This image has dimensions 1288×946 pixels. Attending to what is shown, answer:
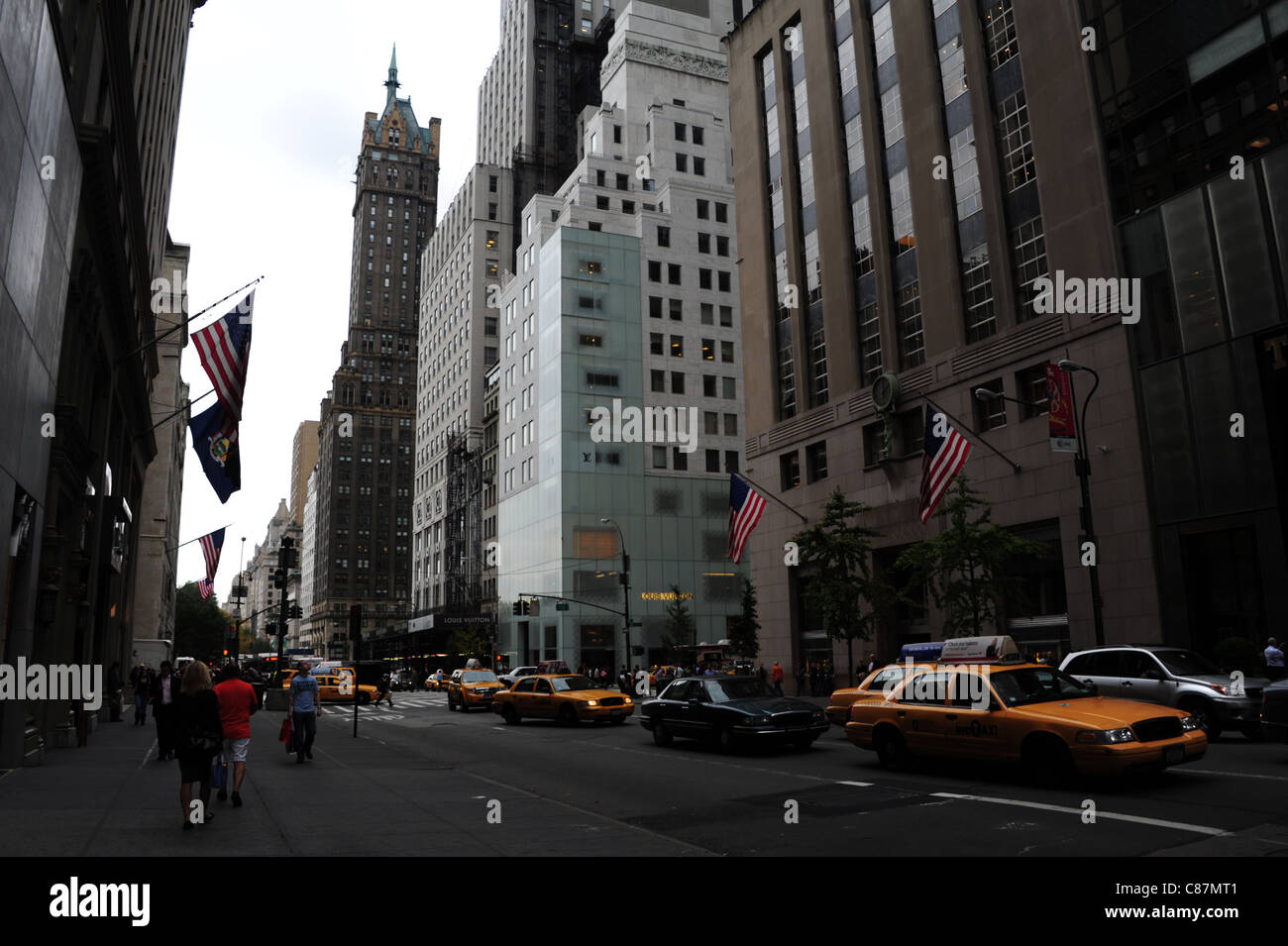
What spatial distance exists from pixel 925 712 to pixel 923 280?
26.3 metres

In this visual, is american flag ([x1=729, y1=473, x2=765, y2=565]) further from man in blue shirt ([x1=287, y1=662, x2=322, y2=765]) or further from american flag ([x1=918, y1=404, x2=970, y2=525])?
man in blue shirt ([x1=287, y1=662, x2=322, y2=765])

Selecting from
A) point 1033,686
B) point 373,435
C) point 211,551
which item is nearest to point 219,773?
point 1033,686

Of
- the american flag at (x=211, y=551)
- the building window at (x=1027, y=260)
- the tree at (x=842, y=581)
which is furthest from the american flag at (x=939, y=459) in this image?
the american flag at (x=211, y=551)

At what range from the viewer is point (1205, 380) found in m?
25.6

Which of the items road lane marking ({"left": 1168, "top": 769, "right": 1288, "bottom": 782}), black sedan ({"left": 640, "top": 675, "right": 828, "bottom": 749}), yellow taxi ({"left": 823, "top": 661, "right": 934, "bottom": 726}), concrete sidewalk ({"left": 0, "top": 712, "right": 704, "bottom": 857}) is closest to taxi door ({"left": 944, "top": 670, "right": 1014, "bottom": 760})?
yellow taxi ({"left": 823, "top": 661, "right": 934, "bottom": 726})

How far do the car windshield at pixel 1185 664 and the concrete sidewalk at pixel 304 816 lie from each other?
1284 cm

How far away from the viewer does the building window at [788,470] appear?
44.2m

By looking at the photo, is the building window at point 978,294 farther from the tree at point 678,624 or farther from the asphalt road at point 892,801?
the tree at point 678,624

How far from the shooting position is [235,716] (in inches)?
454

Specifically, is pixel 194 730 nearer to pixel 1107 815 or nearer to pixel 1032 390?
pixel 1107 815

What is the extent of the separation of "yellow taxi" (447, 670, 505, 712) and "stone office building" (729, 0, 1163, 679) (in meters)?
14.1

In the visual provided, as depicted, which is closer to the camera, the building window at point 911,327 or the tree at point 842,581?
the tree at point 842,581

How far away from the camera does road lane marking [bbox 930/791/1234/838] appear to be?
8922 mm

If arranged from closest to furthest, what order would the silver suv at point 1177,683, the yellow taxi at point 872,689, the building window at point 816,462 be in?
the silver suv at point 1177,683 < the yellow taxi at point 872,689 < the building window at point 816,462
